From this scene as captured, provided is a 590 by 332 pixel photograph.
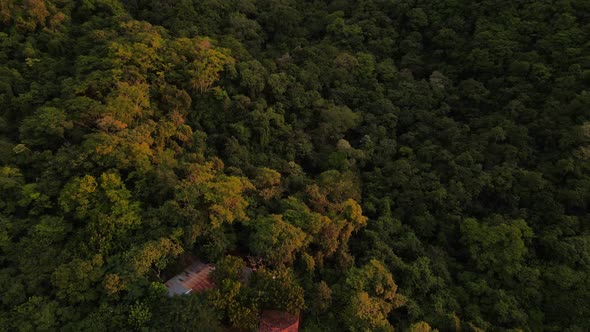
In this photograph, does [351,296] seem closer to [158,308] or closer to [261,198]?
[261,198]

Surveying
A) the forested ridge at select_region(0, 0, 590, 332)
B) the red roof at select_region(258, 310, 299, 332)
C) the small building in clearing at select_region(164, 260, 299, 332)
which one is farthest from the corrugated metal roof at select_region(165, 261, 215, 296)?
the red roof at select_region(258, 310, 299, 332)

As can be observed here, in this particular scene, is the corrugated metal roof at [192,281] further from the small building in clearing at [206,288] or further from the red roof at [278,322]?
the red roof at [278,322]

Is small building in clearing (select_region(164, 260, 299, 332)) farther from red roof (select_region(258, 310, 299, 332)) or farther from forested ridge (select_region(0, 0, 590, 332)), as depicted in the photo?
forested ridge (select_region(0, 0, 590, 332))

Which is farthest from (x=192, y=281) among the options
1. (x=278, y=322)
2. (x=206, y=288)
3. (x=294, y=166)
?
(x=294, y=166)

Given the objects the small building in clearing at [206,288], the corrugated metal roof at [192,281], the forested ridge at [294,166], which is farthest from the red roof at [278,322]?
the corrugated metal roof at [192,281]

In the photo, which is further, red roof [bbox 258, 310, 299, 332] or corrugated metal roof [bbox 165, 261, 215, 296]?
corrugated metal roof [bbox 165, 261, 215, 296]

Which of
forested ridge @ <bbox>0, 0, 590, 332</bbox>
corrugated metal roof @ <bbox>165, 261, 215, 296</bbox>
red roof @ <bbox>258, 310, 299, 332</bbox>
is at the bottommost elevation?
red roof @ <bbox>258, 310, 299, 332</bbox>
